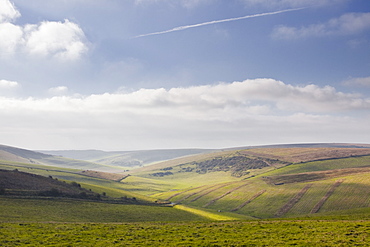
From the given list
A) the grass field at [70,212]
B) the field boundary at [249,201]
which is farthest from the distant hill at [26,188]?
the field boundary at [249,201]

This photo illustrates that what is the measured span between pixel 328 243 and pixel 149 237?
2279 cm

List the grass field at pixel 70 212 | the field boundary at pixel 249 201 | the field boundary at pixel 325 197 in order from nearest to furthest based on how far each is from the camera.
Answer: the grass field at pixel 70 212 < the field boundary at pixel 325 197 < the field boundary at pixel 249 201

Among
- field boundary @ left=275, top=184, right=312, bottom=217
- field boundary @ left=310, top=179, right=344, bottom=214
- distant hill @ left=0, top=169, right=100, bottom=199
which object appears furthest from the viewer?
field boundary @ left=275, top=184, right=312, bottom=217

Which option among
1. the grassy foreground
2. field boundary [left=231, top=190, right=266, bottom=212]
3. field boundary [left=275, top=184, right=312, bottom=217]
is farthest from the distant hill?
field boundary [left=275, top=184, right=312, bottom=217]

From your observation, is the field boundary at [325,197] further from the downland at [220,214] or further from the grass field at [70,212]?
the grass field at [70,212]

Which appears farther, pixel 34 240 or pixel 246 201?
pixel 246 201

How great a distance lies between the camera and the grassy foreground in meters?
31.6

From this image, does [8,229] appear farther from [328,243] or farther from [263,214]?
[263,214]

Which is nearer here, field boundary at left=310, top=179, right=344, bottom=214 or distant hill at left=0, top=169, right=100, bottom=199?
distant hill at left=0, top=169, right=100, bottom=199

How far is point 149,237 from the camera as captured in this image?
121 feet

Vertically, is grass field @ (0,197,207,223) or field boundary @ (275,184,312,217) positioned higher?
grass field @ (0,197,207,223)

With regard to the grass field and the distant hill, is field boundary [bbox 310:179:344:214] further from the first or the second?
the distant hill

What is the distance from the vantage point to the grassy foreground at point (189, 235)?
A: 104 feet

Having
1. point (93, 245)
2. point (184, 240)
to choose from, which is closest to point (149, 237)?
point (184, 240)
